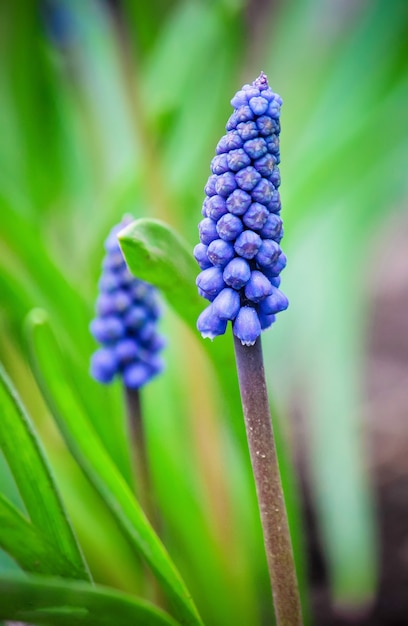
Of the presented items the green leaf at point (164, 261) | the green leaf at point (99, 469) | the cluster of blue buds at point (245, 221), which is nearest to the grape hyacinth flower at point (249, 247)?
the cluster of blue buds at point (245, 221)

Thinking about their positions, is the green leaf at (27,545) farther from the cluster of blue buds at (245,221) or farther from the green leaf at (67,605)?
the cluster of blue buds at (245,221)

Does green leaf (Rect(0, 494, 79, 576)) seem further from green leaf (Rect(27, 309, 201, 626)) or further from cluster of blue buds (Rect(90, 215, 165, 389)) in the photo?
cluster of blue buds (Rect(90, 215, 165, 389))

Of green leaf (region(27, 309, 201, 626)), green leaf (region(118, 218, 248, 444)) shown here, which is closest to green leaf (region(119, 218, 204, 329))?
green leaf (region(118, 218, 248, 444))

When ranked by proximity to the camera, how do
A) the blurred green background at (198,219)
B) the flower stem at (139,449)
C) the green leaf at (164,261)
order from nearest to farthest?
the green leaf at (164,261), the flower stem at (139,449), the blurred green background at (198,219)

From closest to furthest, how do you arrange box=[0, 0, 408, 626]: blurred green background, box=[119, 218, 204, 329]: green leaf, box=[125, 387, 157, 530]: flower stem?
1. box=[119, 218, 204, 329]: green leaf
2. box=[125, 387, 157, 530]: flower stem
3. box=[0, 0, 408, 626]: blurred green background

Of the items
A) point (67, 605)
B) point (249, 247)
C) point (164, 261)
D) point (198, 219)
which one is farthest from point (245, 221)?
point (198, 219)

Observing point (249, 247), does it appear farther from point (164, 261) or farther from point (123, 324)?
point (123, 324)
